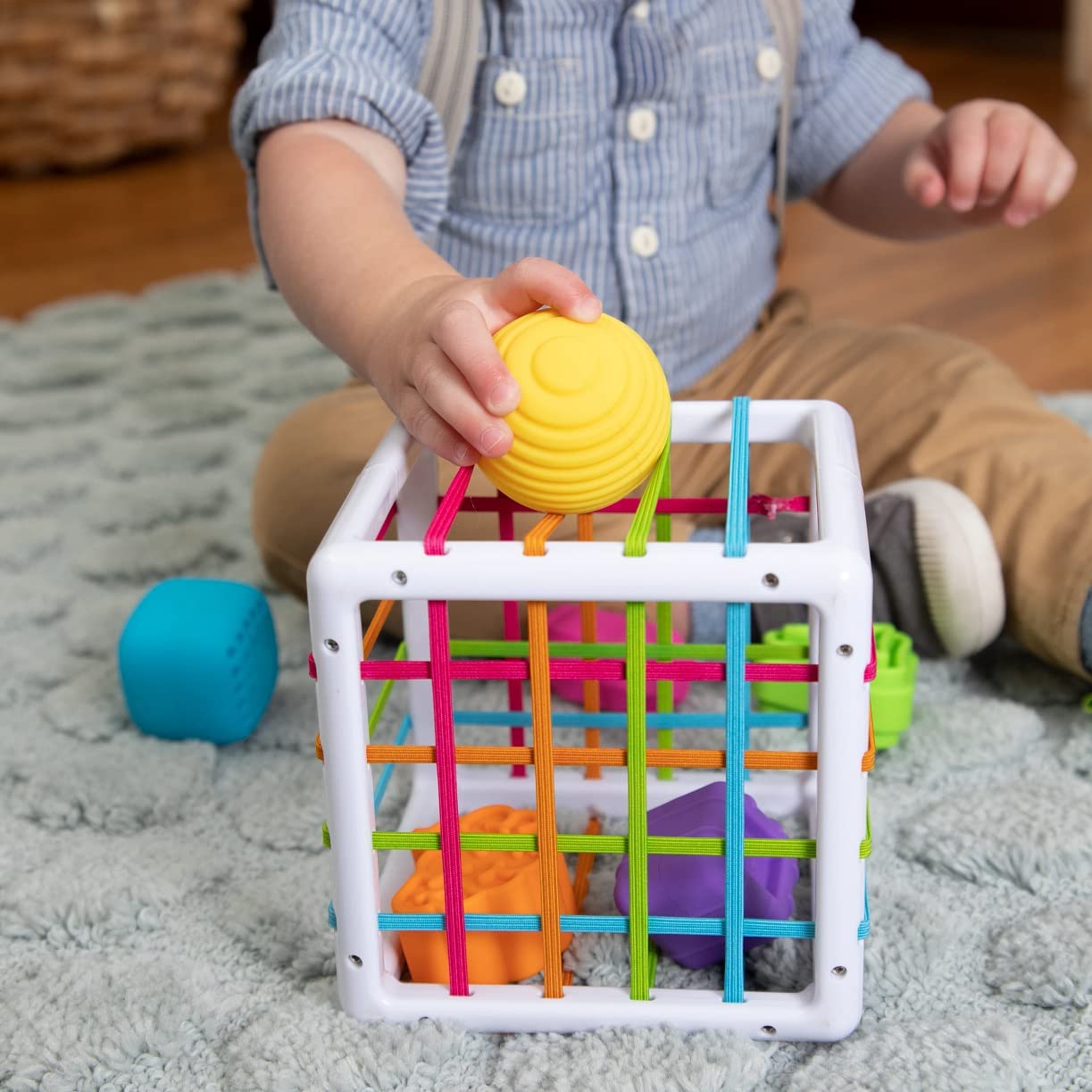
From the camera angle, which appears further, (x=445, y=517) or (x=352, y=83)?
(x=352, y=83)

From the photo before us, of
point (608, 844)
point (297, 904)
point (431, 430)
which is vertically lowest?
point (297, 904)

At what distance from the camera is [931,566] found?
80cm

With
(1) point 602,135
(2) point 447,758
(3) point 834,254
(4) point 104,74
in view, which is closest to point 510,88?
(1) point 602,135

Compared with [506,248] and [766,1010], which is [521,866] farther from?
[506,248]

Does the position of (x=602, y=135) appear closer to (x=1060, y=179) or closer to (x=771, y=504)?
(x=1060, y=179)

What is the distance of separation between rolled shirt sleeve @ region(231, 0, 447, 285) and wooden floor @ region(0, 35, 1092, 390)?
2.45ft

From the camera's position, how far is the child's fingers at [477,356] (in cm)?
51

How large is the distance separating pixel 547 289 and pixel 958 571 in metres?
0.38

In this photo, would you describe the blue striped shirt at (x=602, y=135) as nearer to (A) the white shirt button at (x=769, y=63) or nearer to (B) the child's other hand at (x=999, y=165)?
(A) the white shirt button at (x=769, y=63)

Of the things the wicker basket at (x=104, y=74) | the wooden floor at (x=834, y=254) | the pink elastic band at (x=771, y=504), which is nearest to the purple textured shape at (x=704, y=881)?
the pink elastic band at (x=771, y=504)

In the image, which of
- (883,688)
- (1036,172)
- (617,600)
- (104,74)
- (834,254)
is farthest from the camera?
(104,74)

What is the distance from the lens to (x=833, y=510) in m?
0.50

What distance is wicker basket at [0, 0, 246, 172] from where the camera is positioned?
2.15 m

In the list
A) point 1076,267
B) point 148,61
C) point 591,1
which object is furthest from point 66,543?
point 148,61
